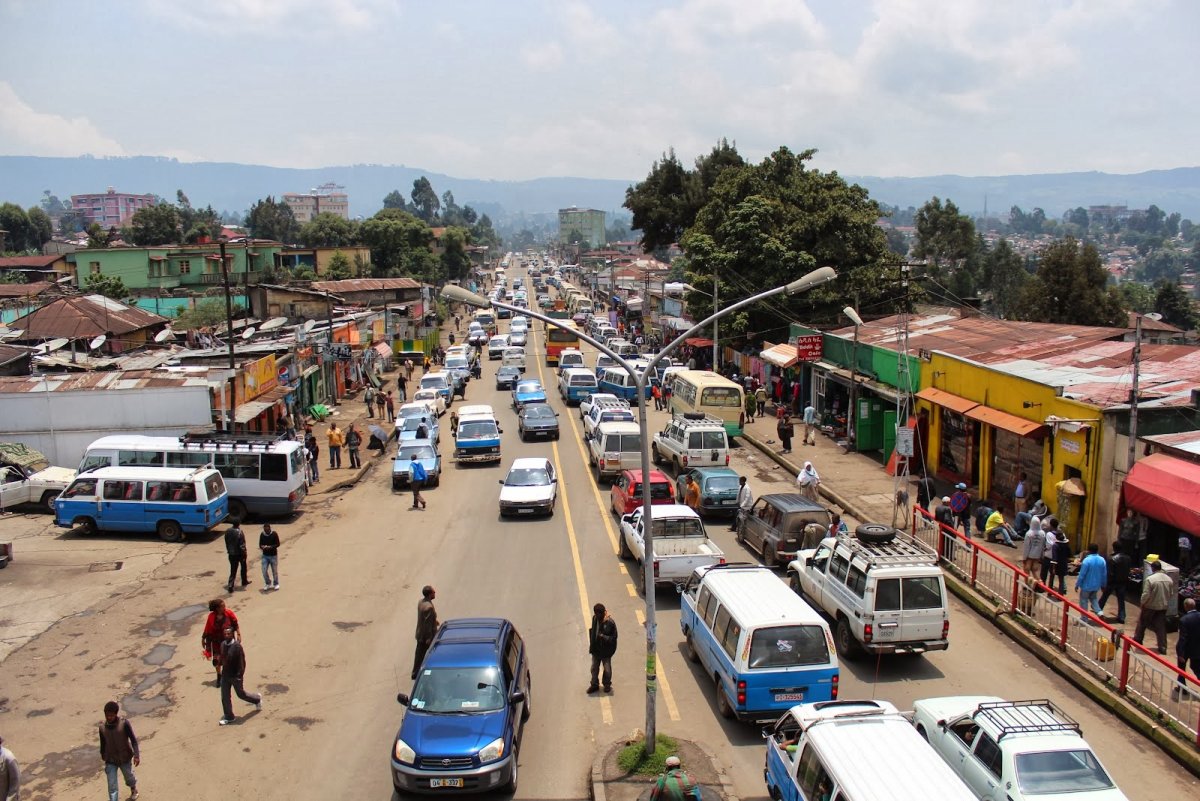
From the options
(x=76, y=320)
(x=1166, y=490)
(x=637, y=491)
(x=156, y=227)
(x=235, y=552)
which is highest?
(x=156, y=227)

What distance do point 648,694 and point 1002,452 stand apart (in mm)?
16549

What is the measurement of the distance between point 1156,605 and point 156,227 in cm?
11468

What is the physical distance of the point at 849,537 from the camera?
1669 cm

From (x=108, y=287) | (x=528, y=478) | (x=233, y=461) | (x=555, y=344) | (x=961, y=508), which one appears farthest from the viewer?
(x=108, y=287)

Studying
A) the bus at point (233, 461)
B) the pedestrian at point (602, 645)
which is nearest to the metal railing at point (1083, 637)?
the pedestrian at point (602, 645)

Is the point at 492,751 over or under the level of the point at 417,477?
over

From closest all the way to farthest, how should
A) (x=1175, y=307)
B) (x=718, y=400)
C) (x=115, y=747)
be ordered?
(x=115, y=747), (x=718, y=400), (x=1175, y=307)

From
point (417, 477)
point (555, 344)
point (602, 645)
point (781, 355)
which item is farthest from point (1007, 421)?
point (555, 344)

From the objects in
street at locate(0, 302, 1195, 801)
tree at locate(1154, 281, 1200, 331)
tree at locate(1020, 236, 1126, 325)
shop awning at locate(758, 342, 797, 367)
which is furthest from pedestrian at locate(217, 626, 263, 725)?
tree at locate(1154, 281, 1200, 331)

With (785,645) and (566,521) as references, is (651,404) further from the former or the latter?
(785,645)

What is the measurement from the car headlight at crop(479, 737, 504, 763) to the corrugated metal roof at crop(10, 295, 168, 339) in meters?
38.8

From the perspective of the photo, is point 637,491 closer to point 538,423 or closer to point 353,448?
point 353,448

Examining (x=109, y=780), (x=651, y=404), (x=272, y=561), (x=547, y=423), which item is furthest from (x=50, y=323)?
(x=109, y=780)

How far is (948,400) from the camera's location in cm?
2656
